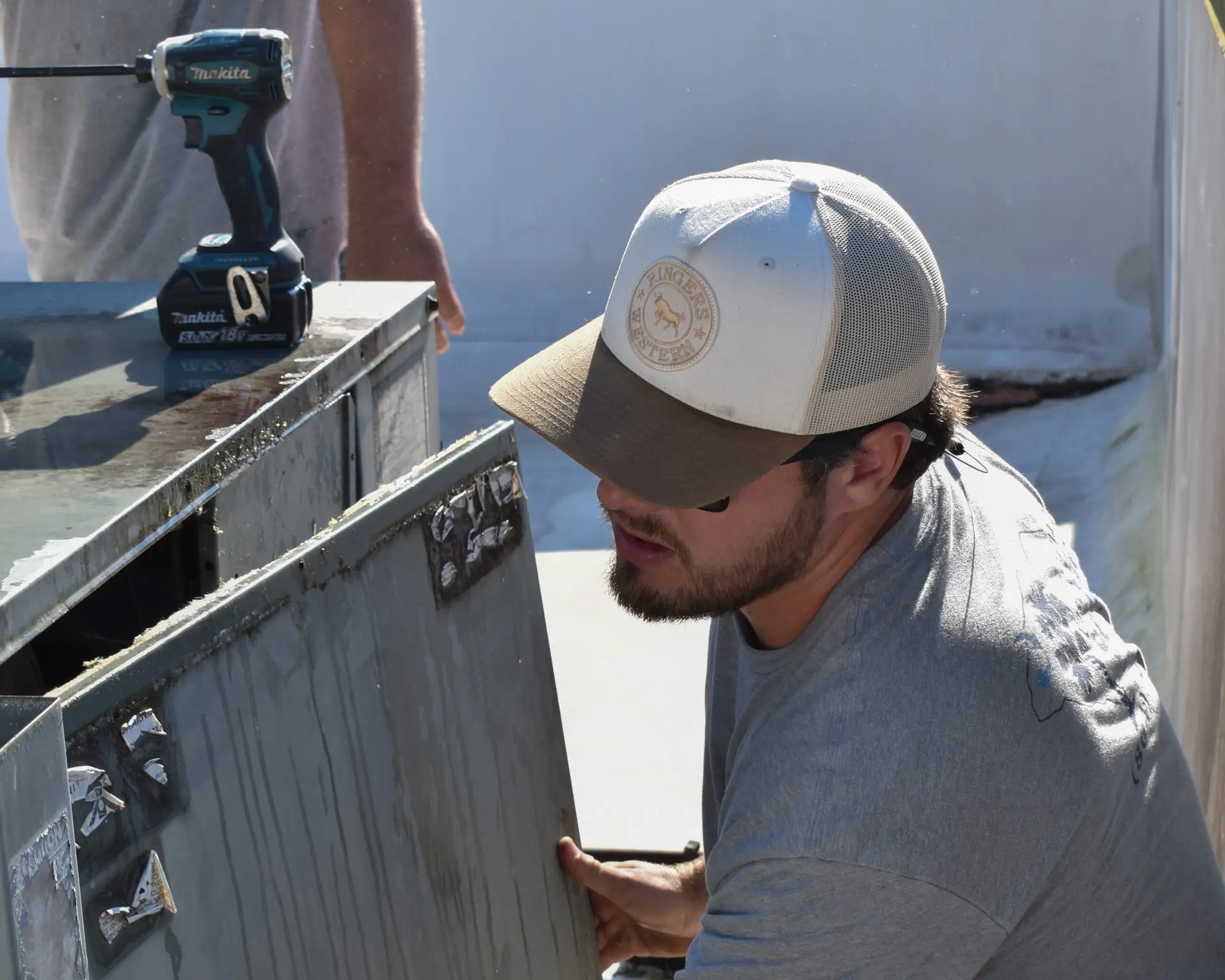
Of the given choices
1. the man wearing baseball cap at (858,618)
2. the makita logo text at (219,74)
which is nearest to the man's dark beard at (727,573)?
the man wearing baseball cap at (858,618)

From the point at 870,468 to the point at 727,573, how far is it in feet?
Result: 0.44

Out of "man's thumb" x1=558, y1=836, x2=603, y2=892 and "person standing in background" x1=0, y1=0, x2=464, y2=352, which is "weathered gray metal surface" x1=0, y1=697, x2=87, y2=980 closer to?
"man's thumb" x1=558, y1=836, x2=603, y2=892

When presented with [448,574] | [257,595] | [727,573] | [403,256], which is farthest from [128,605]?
[403,256]

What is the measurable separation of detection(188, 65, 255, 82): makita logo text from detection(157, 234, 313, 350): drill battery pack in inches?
7.6

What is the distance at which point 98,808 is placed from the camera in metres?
0.70

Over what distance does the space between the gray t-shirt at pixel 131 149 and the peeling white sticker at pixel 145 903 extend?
5.94ft

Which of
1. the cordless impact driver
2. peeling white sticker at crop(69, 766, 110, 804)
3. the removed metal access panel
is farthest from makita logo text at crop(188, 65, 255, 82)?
peeling white sticker at crop(69, 766, 110, 804)

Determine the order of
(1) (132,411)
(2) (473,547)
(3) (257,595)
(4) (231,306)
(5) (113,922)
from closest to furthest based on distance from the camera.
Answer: (5) (113,922) < (3) (257,595) < (2) (473,547) < (1) (132,411) < (4) (231,306)

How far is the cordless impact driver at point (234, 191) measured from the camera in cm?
149

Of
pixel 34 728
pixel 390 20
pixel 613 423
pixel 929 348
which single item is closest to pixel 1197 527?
pixel 929 348

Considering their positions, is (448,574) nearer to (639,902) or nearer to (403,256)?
(639,902)

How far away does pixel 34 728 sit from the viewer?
23.4 inches

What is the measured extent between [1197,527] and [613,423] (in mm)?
1236

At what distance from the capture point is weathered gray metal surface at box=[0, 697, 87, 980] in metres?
→ 0.58
